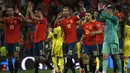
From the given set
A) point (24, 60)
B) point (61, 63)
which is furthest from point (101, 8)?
point (24, 60)

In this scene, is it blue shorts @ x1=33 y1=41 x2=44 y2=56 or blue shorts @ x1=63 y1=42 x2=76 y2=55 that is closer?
blue shorts @ x1=63 y1=42 x2=76 y2=55

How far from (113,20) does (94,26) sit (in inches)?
63.3

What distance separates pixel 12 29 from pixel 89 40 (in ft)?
7.28

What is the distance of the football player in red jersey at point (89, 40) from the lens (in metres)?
12.7

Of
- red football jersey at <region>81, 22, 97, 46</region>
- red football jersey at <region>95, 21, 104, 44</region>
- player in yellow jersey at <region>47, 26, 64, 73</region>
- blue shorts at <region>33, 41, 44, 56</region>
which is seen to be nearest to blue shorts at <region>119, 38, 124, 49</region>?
red football jersey at <region>95, 21, 104, 44</region>

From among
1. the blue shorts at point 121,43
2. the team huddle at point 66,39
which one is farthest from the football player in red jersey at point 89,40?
the blue shorts at point 121,43

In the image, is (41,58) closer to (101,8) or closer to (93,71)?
(93,71)

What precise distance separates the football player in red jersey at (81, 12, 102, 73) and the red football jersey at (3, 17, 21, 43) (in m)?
1.89

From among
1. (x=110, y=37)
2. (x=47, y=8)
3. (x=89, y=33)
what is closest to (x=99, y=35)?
(x=89, y=33)

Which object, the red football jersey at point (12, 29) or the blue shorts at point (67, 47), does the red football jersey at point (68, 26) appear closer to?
the blue shorts at point (67, 47)

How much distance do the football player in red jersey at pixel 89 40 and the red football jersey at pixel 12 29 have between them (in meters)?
1.89

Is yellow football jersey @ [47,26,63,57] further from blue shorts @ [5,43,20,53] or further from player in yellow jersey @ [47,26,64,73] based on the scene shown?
blue shorts @ [5,43,20,53]

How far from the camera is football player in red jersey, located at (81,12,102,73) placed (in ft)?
41.8

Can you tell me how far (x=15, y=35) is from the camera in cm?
1312
